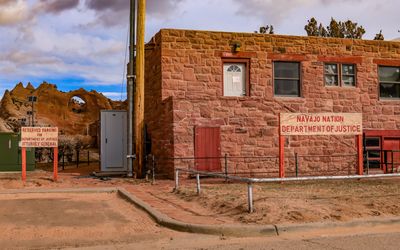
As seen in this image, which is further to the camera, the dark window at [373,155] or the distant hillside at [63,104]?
the distant hillside at [63,104]

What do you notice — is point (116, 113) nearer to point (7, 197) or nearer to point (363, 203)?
point (7, 197)

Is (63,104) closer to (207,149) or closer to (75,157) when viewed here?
(75,157)

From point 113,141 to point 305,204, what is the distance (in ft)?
38.2

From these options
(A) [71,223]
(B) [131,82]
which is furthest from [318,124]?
(A) [71,223]

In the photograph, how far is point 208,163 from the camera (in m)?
17.9

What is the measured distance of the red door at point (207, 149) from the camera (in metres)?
17.8

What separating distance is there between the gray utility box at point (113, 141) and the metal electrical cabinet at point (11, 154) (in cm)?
353

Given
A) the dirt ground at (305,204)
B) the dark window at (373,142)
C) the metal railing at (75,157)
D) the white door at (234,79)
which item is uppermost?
the white door at (234,79)

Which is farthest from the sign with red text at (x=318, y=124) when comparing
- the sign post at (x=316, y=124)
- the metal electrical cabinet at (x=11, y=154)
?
the metal electrical cabinet at (x=11, y=154)

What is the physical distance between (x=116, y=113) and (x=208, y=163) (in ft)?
16.0

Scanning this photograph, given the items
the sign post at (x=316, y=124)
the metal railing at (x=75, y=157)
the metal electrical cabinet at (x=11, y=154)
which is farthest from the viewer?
the metal railing at (x=75, y=157)

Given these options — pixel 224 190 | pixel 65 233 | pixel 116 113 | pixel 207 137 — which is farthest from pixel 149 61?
pixel 65 233

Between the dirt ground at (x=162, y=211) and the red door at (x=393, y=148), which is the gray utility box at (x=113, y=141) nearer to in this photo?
the dirt ground at (x=162, y=211)

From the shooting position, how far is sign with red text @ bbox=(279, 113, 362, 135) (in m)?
15.4
